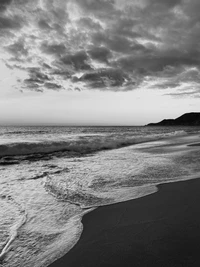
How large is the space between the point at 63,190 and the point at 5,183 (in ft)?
6.17

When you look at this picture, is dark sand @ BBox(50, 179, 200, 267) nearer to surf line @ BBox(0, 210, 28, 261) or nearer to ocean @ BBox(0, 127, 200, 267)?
ocean @ BBox(0, 127, 200, 267)

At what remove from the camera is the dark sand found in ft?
6.78

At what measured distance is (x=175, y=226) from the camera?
2.72 metres

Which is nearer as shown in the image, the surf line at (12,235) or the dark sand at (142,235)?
the dark sand at (142,235)

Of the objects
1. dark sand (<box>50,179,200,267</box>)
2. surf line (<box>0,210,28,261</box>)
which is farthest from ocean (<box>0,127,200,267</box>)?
dark sand (<box>50,179,200,267</box>)

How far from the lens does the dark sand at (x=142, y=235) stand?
207cm

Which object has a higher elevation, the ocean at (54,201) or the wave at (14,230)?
the wave at (14,230)

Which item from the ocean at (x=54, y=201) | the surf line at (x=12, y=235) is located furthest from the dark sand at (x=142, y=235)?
the surf line at (x=12, y=235)

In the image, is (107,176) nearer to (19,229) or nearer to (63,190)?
(63,190)

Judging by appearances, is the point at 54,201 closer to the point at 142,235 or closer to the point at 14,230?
the point at 14,230

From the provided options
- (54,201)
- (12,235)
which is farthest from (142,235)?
(54,201)

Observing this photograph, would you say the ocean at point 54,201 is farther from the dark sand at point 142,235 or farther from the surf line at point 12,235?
the dark sand at point 142,235

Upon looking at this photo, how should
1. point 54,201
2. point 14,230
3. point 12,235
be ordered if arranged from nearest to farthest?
1. point 12,235
2. point 14,230
3. point 54,201

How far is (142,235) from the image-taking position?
2.56m
